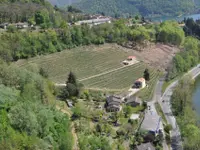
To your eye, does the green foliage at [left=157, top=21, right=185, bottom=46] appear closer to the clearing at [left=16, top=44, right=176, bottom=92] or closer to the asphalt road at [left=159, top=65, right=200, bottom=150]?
the clearing at [left=16, top=44, right=176, bottom=92]

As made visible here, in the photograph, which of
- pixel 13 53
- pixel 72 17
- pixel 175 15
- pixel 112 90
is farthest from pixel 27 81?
pixel 175 15

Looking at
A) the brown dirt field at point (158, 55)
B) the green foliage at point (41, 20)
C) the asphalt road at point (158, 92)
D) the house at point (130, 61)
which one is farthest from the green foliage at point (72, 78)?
the green foliage at point (41, 20)

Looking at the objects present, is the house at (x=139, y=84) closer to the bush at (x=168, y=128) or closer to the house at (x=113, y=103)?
the house at (x=113, y=103)

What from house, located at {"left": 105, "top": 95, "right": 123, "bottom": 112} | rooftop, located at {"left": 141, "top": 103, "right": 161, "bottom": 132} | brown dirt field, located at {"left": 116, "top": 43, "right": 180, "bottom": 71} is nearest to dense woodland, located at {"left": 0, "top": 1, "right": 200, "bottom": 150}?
rooftop, located at {"left": 141, "top": 103, "right": 161, "bottom": 132}

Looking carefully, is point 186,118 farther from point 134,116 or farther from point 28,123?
point 28,123

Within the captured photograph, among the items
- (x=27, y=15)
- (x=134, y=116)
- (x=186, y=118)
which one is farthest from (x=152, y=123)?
(x=27, y=15)

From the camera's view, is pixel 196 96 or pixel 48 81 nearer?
pixel 48 81
